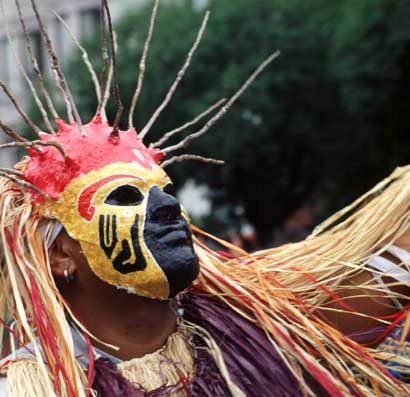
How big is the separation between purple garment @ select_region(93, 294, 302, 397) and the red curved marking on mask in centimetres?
42

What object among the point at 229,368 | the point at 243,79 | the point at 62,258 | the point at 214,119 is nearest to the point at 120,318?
the point at 62,258

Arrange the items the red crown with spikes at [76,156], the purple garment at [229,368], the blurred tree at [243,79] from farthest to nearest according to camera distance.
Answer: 1. the blurred tree at [243,79]
2. the red crown with spikes at [76,156]
3. the purple garment at [229,368]

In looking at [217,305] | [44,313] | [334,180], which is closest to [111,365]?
[44,313]

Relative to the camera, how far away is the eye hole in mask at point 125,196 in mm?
2783

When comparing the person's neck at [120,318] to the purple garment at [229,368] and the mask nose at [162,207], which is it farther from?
the mask nose at [162,207]

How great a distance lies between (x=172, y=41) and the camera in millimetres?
17000

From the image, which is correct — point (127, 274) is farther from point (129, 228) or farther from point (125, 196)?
point (125, 196)

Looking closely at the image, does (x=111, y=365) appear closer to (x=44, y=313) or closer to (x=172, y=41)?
(x=44, y=313)

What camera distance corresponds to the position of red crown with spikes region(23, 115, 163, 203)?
9.25 ft

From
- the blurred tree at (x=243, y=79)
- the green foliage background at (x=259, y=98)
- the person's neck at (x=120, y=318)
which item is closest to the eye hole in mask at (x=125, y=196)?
Result: the person's neck at (x=120, y=318)

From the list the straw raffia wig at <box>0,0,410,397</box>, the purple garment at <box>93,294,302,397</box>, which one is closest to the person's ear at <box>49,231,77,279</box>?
the straw raffia wig at <box>0,0,410,397</box>

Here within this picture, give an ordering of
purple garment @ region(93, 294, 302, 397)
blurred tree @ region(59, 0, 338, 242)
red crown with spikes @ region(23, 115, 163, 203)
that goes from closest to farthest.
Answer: purple garment @ region(93, 294, 302, 397)
red crown with spikes @ region(23, 115, 163, 203)
blurred tree @ region(59, 0, 338, 242)

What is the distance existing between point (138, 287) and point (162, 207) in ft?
0.78

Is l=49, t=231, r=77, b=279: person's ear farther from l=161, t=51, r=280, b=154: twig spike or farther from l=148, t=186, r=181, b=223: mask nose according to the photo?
l=161, t=51, r=280, b=154: twig spike
